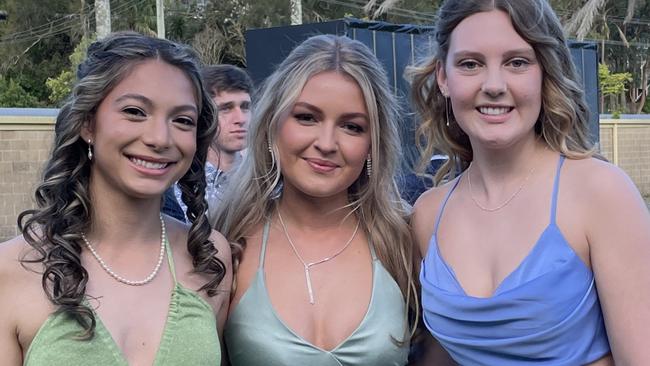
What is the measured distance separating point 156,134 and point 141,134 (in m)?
0.04

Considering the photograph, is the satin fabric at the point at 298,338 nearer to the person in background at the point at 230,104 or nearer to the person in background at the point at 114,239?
the person in background at the point at 114,239

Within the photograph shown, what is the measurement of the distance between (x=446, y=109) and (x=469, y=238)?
0.51m

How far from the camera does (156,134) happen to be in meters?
2.20

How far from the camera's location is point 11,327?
6.63 feet

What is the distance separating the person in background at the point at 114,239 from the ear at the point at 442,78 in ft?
2.61

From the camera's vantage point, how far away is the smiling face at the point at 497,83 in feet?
7.58

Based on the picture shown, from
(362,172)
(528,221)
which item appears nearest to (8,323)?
(362,172)

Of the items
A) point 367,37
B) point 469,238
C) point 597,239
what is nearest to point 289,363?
point 469,238

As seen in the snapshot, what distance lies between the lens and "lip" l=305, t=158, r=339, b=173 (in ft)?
8.64

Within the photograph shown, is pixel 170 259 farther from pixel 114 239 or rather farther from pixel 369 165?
pixel 369 165

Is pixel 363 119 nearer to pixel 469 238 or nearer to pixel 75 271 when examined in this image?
pixel 469 238

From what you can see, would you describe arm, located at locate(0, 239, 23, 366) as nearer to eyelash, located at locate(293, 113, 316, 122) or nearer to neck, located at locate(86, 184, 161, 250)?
neck, located at locate(86, 184, 161, 250)

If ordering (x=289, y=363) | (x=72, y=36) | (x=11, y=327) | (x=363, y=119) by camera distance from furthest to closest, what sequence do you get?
(x=72, y=36), (x=363, y=119), (x=289, y=363), (x=11, y=327)

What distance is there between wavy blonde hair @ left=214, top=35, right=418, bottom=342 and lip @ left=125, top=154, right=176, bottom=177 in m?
0.58
